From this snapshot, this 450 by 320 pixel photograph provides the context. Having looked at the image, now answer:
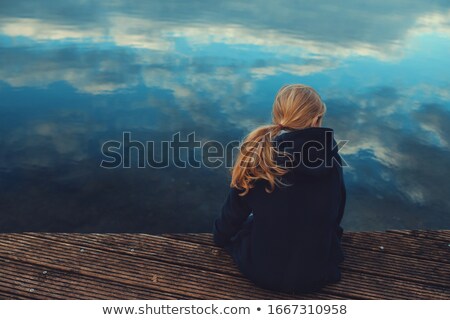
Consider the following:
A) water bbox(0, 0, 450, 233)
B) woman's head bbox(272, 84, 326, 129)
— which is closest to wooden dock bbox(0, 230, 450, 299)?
woman's head bbox(272, 84, 326, 129)

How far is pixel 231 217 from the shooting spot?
11.2 feet

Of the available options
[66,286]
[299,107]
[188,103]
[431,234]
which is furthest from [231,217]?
[188,103]

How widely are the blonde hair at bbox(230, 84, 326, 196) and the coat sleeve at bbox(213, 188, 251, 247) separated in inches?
7.7

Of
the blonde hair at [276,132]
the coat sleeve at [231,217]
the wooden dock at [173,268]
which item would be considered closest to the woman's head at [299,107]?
the blonde hair at [276,132]

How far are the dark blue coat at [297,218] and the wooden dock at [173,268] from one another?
0.58 ft

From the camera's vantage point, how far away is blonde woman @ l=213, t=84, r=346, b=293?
115 inches

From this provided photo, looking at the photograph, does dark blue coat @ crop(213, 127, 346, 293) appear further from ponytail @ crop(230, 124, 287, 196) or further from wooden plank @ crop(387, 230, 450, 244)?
wooden plank @ crop(387, 230, 450, 244)

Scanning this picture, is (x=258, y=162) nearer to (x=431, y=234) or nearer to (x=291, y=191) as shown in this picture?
(x=291, y=191)

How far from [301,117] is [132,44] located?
10175 millimetres

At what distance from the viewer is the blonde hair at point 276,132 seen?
2.96m

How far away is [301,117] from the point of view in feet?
9.77

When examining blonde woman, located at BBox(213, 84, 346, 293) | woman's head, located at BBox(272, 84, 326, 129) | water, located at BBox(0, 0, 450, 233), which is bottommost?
water, located at BBox(0, 0, 450, 233)

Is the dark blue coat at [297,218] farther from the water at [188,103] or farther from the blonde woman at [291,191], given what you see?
the water at [188,103]

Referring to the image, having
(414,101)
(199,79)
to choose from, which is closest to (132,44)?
(199,79)
